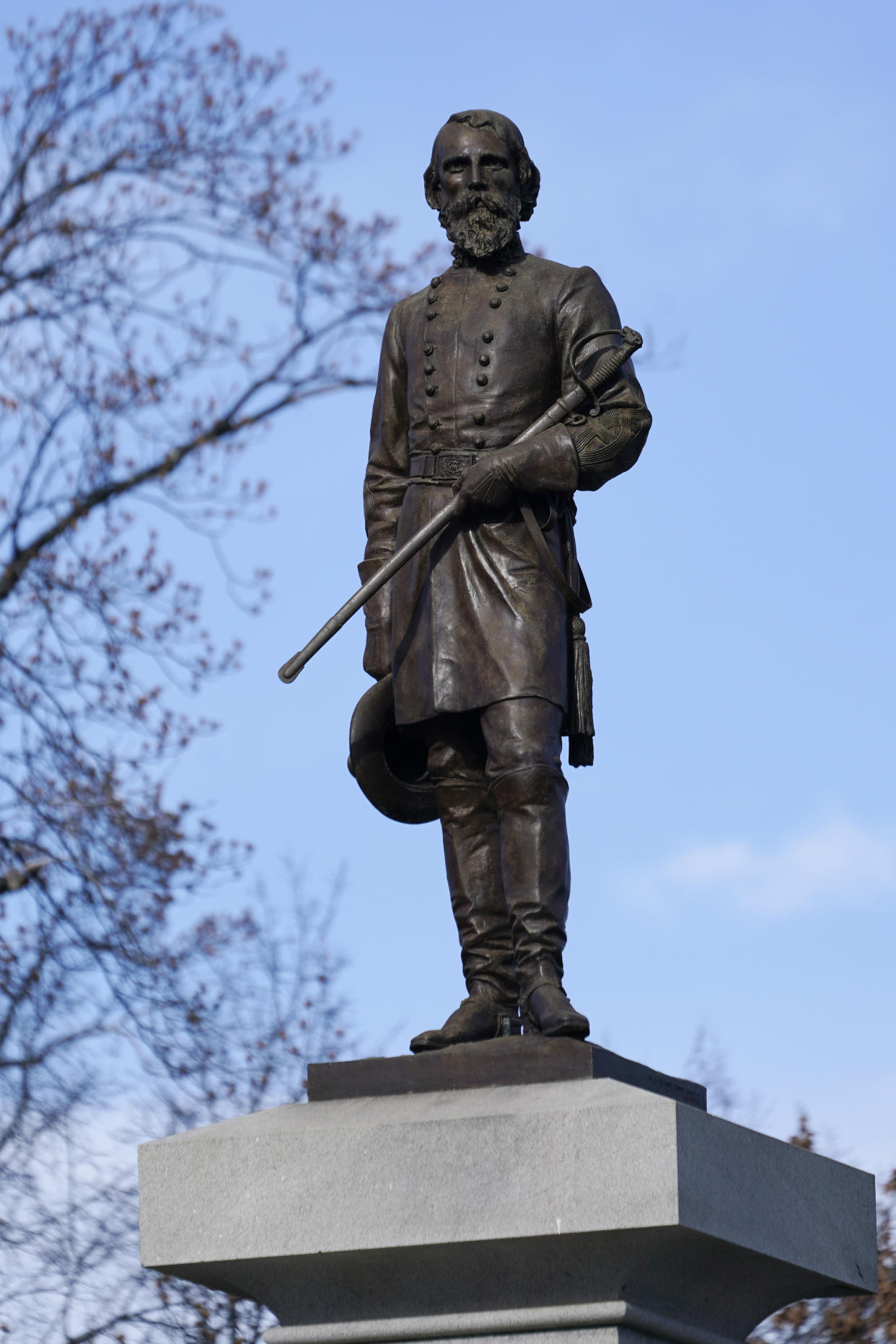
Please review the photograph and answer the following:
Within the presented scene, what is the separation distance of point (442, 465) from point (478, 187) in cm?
73

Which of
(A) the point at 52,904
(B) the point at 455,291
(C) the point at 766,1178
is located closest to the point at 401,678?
(B) the point at 455,291

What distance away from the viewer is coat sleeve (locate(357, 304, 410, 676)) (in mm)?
6750

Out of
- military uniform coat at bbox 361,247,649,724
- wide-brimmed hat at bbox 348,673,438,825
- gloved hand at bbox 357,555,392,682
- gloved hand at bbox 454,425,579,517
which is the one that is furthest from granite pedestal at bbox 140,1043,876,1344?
gloved hand at bbox 454,425,579,517

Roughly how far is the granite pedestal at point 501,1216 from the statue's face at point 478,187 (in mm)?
2208

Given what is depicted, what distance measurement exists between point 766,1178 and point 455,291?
2444 mm

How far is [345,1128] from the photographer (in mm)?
5863

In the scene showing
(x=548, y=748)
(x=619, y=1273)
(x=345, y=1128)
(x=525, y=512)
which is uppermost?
(x=525, y=512)

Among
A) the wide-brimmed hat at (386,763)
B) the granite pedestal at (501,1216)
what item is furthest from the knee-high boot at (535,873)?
the wide-brimmed hat at (386,763)

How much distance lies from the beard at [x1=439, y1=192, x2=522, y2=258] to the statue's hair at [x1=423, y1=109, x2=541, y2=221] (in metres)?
0.10

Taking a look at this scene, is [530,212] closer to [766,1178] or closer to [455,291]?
[455,291]

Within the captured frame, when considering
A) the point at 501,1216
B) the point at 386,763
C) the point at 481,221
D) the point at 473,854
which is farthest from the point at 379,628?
the point at 501,1216

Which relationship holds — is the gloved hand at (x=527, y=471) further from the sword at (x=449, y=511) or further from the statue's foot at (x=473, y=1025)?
the statue's foot at (x=473, y=1025)

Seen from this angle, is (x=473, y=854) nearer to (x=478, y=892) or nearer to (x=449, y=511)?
(x=478, y=892)

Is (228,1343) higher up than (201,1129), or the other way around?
(228,1343)
